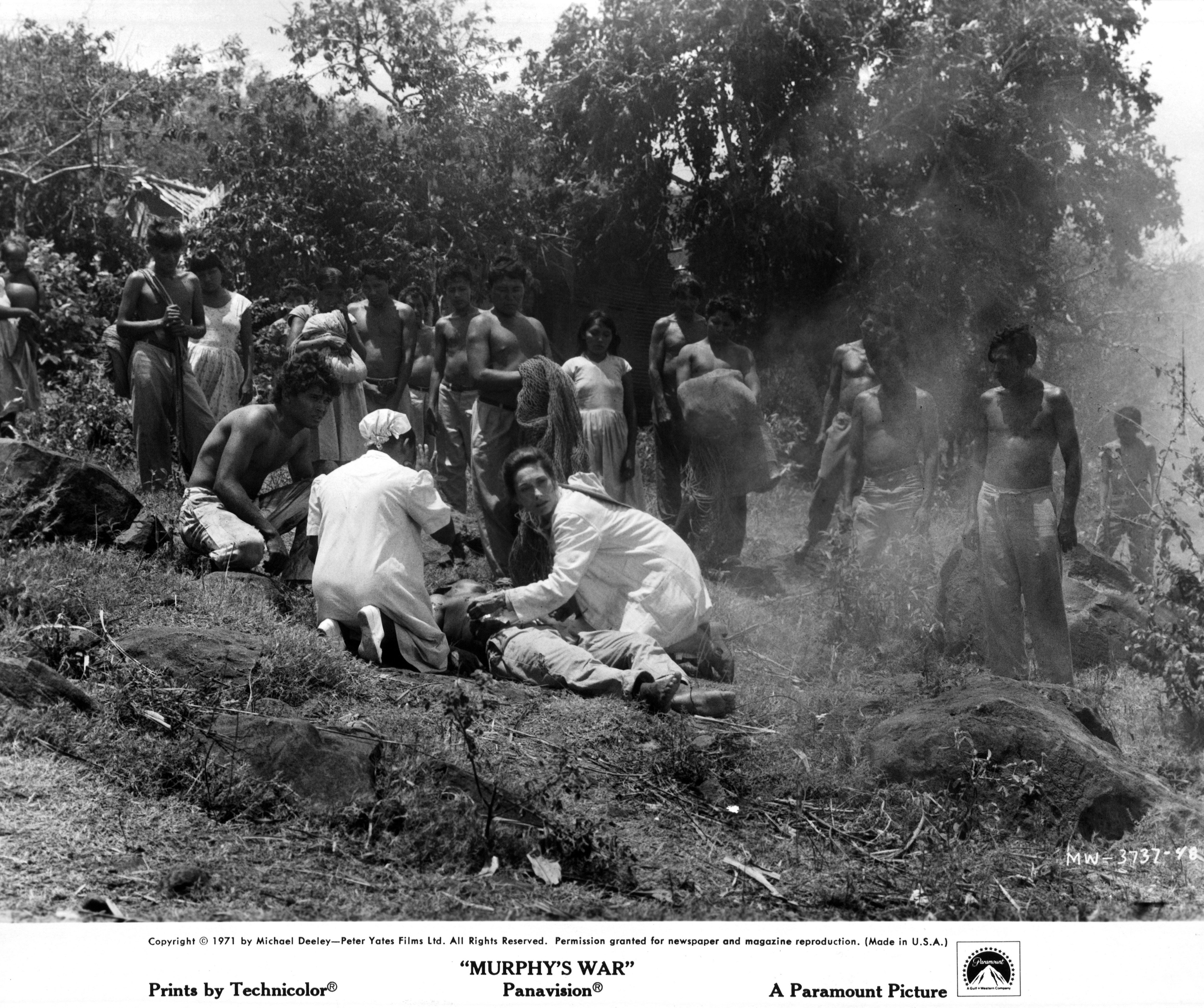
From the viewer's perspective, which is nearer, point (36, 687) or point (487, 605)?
point (36, 687)

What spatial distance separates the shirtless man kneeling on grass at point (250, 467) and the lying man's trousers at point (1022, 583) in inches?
128

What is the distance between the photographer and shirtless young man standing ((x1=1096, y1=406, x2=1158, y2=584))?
9.30 m

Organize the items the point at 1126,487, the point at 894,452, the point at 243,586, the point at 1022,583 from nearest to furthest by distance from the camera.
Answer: the point at 243,586
the point at 1022,583
the point at 894,452
the point at 1126,487

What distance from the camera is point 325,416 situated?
277 inches

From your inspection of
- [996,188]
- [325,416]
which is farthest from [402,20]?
[996,188]

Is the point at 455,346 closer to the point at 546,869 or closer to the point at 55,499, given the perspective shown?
the point at 55,499

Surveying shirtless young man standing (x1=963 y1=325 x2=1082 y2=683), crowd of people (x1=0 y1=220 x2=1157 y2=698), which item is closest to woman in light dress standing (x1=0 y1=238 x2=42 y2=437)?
crowd of people (x1=0 y1=220 x2=1157 y2=698)

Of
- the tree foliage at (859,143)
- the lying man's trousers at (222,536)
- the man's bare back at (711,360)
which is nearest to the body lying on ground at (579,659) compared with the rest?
the lying man's trousers at (222,536)

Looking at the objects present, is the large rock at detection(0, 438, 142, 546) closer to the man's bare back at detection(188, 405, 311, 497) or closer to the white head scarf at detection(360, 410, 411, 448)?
the man's bare back at detection(188, 405, 311, 497)

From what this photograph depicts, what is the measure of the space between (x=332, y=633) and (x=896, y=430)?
405 centimetres

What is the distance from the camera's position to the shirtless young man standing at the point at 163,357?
762cm

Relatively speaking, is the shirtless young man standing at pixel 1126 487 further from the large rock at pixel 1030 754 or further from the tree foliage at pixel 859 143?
the large rock at pixel 1030 754

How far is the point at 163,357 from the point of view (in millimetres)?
7734

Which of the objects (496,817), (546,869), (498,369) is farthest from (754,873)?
(498,369)
